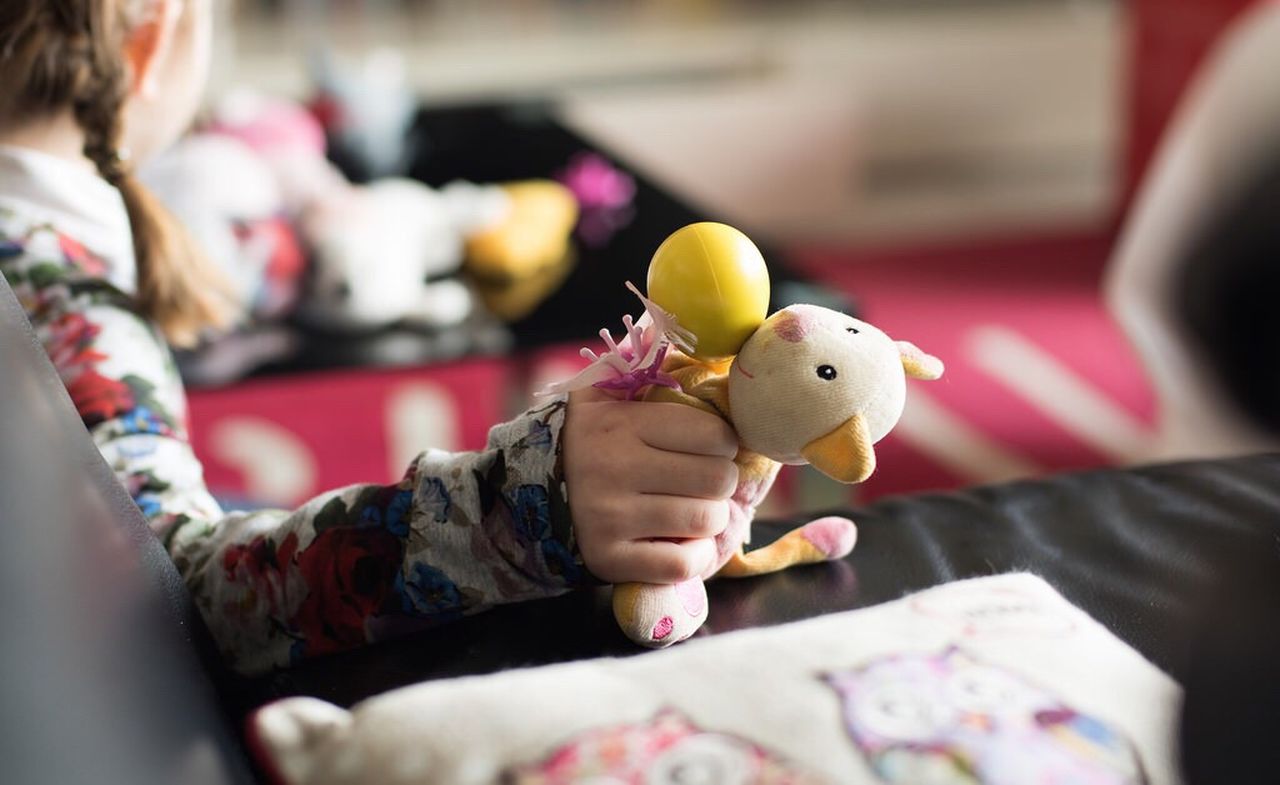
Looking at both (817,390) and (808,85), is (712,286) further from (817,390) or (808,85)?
(808,85)

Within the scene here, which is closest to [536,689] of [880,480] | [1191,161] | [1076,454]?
[1191,161]

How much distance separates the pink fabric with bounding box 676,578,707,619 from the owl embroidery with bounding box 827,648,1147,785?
8 cm

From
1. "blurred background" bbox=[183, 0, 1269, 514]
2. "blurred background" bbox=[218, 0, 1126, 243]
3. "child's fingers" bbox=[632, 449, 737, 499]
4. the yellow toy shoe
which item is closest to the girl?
"child's fingers" bbox=[632, 449, 737, 499]

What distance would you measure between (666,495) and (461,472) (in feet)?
0.32

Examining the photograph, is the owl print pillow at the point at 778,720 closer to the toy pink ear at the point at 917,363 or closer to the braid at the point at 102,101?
the toy pink ear at the point at 917,363

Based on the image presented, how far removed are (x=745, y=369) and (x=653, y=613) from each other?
0.10 metres

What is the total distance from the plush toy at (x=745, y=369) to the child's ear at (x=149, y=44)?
34 cm

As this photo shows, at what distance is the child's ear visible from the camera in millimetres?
722

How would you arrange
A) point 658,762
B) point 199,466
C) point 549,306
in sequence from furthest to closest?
point 549,306, point 199,466, point 658,762

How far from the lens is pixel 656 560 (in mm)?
517

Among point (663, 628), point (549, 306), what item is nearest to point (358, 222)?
point (549, 306)

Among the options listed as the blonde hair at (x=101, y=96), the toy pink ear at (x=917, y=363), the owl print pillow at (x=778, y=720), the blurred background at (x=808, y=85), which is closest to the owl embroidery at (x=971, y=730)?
the owl print pillow at (x=778, y=720)

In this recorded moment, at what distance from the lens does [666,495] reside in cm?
51

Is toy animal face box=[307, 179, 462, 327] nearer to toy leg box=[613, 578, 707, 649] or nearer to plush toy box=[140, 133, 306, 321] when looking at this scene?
plush toy box=[140, 133, 306, 321]
